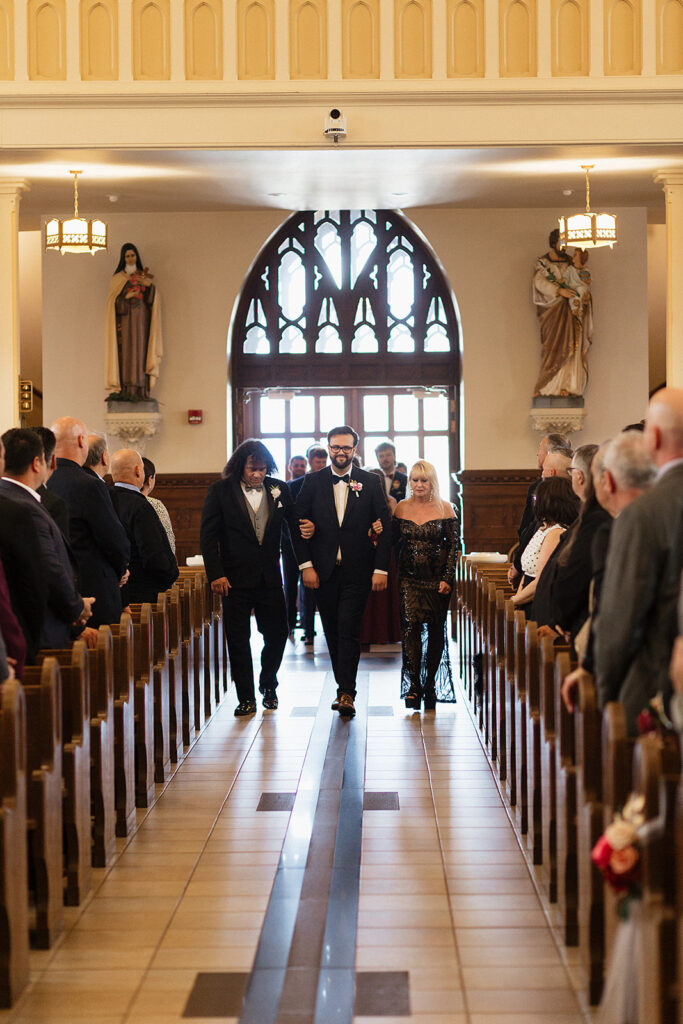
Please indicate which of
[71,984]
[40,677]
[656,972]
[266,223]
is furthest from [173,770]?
[266,223]

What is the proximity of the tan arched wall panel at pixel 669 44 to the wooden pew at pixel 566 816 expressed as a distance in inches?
318

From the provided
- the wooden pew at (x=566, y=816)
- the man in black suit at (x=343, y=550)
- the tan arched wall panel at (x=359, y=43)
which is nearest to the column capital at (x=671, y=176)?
the tan arched wall panel at (x=359, y=43)

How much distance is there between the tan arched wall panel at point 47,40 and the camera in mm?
10305

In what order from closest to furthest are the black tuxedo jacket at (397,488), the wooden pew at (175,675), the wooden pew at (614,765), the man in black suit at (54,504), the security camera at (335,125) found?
the wooden pew at (614,765)
the man in black suit at (54,504)
the wooden pew at (175,675)
the security camera at (335,125)
the black tuxedo jacket at (397,488)

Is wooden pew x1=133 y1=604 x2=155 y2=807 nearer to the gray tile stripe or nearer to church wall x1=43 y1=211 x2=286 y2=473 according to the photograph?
the gray tile stripe

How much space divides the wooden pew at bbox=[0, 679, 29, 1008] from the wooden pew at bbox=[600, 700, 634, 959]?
157 centimetres

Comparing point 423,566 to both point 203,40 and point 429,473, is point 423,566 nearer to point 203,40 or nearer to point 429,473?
point 429,473

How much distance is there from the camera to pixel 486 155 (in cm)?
1070

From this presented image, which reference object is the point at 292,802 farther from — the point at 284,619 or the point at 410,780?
the point at 284,619

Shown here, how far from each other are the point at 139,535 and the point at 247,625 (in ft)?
3.73

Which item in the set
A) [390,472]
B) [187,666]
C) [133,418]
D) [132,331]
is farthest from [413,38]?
[187,666]

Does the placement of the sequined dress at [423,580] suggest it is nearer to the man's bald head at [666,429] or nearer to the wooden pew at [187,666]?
the wooden pew at [187,666]

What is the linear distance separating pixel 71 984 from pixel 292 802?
206cm

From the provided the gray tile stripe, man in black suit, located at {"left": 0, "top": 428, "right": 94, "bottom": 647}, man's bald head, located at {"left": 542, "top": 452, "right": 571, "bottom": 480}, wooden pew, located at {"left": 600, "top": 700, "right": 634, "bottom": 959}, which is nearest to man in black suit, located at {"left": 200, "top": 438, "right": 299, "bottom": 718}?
the gray tile stripe
